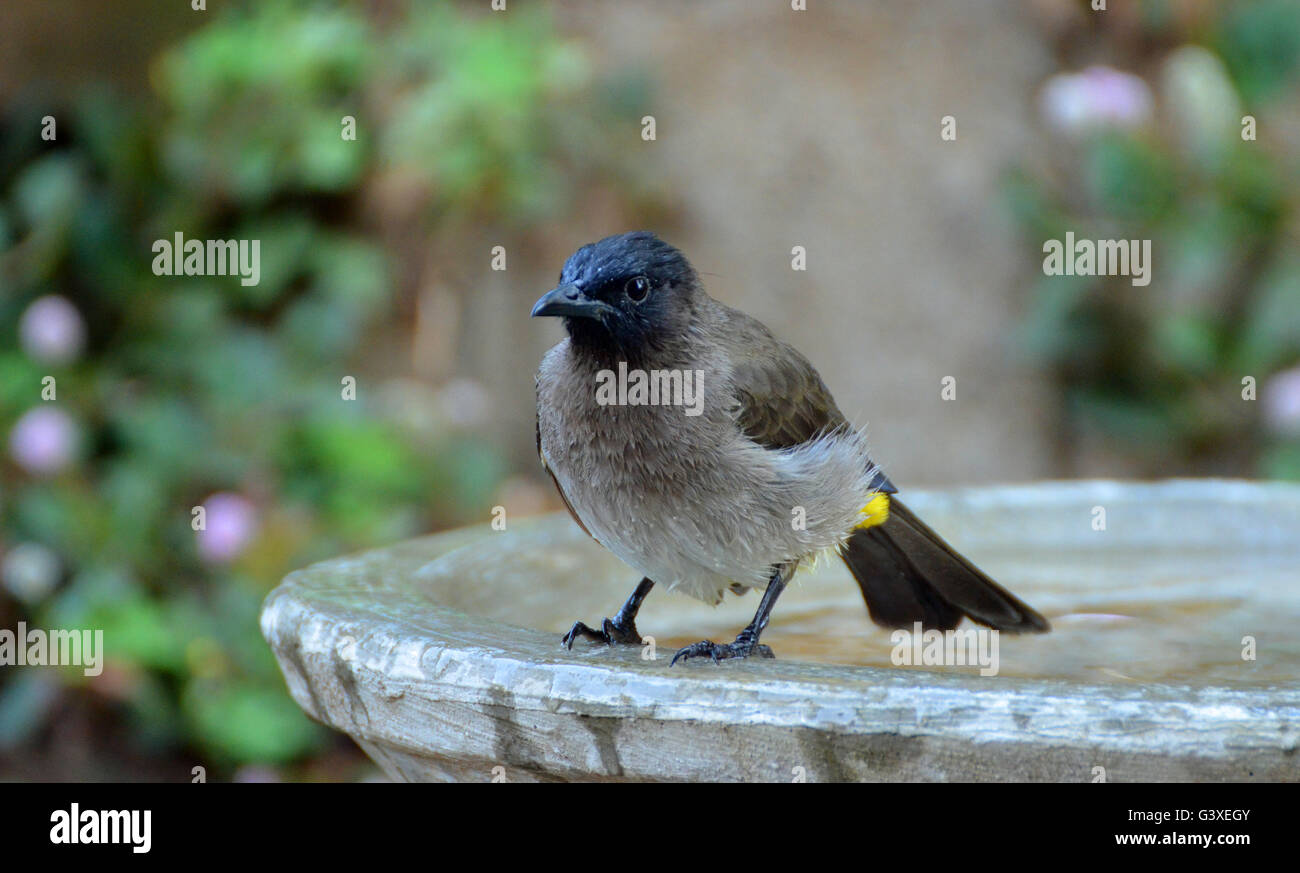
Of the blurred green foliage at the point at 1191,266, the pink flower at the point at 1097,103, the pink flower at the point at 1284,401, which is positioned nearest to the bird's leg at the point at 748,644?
the pink flower at the point at 1284,401

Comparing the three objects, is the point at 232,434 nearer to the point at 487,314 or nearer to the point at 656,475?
the point at 487,314

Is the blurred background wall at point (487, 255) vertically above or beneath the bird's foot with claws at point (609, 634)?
above

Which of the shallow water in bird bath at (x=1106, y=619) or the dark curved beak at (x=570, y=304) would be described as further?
the shallow water in bird bath at (x=1106, y=619)

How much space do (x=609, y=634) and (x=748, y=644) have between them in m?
0.27

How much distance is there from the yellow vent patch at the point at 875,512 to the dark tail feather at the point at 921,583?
0.07 ft

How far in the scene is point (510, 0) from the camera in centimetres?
669

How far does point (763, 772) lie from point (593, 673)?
266 mm

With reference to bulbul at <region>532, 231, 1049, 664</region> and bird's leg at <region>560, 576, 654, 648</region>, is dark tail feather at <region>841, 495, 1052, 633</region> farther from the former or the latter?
bird's leg at <region>560, 576, 654, 648</region>

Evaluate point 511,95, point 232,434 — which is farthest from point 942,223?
point 232,434

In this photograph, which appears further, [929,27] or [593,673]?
[929,27]

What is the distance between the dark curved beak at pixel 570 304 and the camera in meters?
2.49

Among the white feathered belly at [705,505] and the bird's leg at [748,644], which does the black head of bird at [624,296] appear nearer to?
the white feathered belly at [705,505]

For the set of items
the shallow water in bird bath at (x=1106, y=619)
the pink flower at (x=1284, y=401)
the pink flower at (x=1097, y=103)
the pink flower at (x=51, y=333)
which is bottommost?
the shallow water in bird bath at (x=1106, y=619)

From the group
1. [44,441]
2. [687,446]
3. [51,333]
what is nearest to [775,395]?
[687,446]
